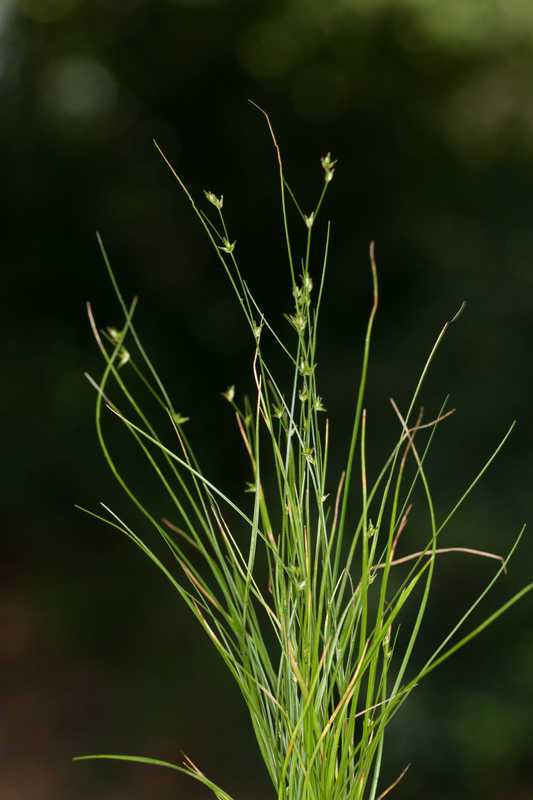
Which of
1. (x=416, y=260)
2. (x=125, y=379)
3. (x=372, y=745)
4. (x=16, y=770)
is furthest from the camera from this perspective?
(x=16, y=770)

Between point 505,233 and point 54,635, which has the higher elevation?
point 505,233

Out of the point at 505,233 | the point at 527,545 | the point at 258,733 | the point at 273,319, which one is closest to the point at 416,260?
the point at 505,233

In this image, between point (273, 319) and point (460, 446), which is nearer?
point (460, 446)

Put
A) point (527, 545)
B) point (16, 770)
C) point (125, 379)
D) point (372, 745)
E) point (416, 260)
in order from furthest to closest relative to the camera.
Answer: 1. point (16, 770)
2. point (125, 379)
3. point (416, 260)
4. point (527, 545)
5. point (372, 745)

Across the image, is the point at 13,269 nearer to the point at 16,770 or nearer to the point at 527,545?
the point at 16,770

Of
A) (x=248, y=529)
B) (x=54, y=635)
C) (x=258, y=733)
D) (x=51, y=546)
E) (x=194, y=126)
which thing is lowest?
(x=54, y=635)

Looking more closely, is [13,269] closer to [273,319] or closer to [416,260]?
[273,319]

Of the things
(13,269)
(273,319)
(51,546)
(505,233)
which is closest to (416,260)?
(505,233)
